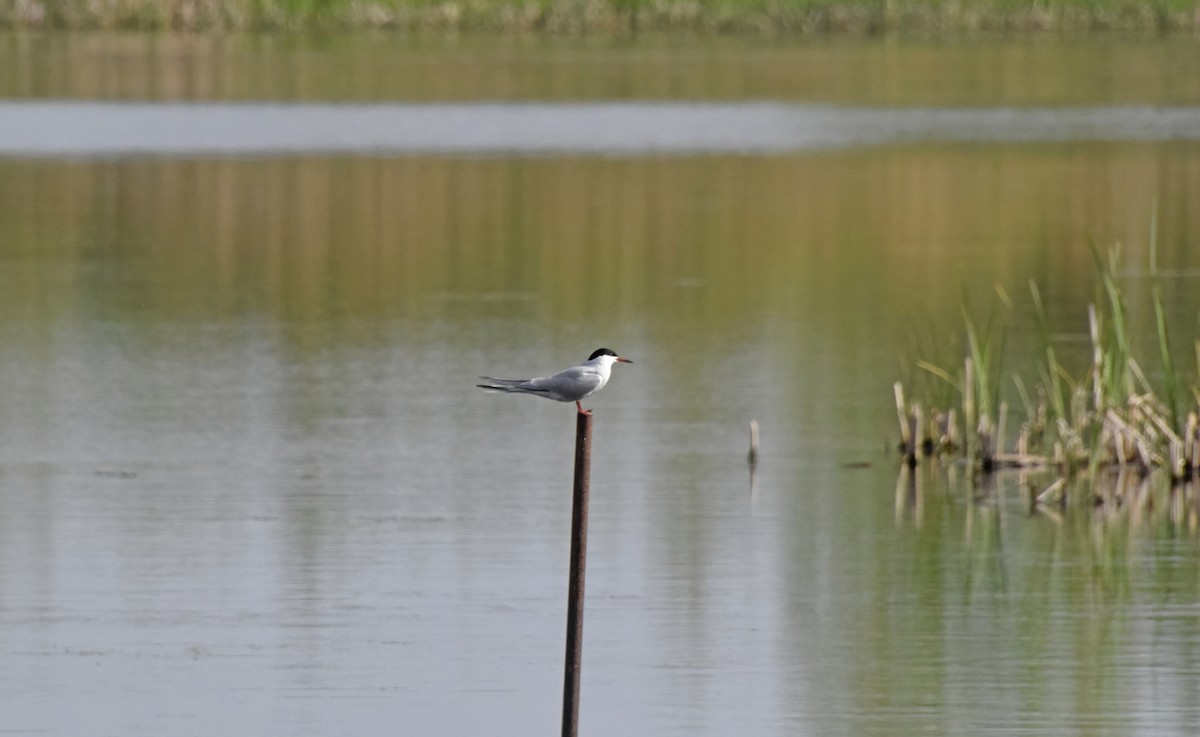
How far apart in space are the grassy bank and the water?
28.8 meters

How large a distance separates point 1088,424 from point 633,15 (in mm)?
51419

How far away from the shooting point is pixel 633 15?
64750mm

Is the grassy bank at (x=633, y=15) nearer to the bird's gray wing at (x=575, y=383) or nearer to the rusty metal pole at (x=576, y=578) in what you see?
the bird's gray wing at (x=575, y=383)

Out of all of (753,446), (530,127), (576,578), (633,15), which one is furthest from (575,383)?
(633,15)

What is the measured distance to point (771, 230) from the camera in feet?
91.5

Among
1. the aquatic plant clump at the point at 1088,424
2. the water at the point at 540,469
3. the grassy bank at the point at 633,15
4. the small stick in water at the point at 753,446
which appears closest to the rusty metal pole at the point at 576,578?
the water at the point at 540,469

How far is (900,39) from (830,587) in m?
53.3

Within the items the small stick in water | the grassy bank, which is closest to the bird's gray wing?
the small stick in water

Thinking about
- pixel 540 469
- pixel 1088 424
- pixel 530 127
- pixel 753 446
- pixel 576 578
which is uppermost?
pixel 576 578

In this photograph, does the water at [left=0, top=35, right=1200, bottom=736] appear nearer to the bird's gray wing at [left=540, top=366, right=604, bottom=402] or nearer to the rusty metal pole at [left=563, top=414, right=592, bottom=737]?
the rusty metal pole at [left=563, top=414, right=592, bottom=737]

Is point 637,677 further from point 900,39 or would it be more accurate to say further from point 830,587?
point 900,39

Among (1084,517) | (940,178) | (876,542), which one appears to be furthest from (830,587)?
(940,178)

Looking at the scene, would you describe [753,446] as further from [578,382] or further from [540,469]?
[578,382]

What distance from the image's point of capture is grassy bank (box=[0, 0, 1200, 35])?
62.2 metres
